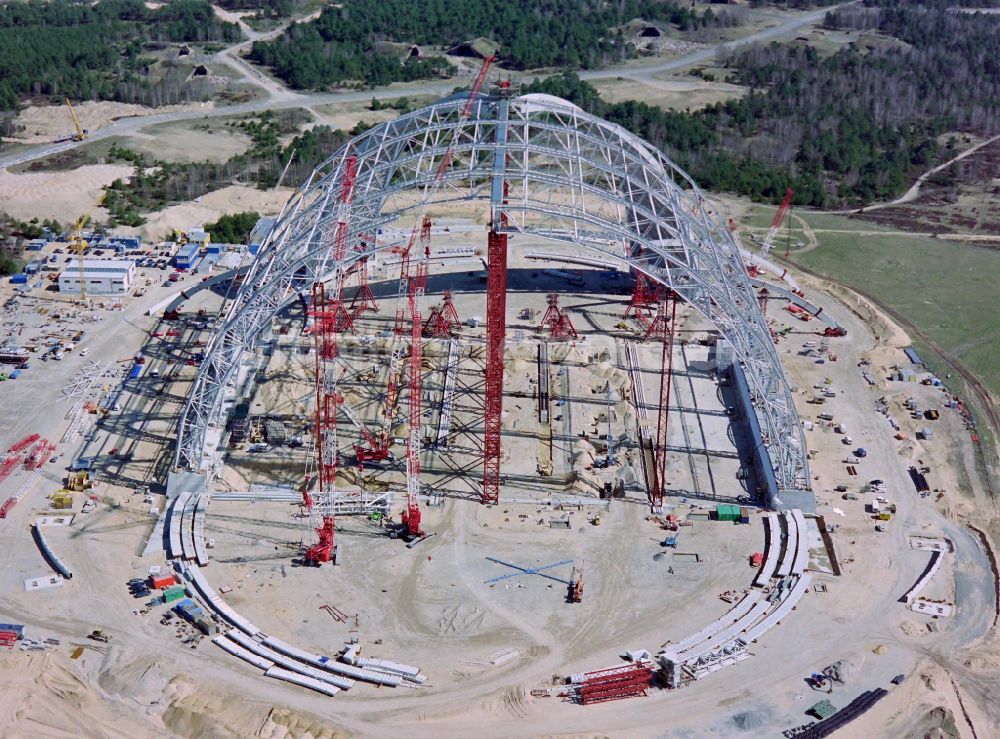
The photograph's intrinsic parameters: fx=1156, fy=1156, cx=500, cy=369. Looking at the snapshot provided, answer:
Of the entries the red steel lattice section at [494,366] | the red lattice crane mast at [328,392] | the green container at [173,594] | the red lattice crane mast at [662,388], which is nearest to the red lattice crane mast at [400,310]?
the red lattice crane mast at [328,392]

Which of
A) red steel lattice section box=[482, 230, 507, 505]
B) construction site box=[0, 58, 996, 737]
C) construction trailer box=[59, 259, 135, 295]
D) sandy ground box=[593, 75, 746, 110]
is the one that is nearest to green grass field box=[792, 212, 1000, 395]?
construction site box=[0, 58, 996, 737]

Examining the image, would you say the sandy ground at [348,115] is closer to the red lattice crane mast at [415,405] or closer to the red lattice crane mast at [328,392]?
the red lattice crane mast at [415,405]

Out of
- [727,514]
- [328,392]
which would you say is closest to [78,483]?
[328,392]

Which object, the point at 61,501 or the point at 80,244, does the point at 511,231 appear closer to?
the point at 61,501

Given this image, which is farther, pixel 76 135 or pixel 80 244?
pixel 76 135

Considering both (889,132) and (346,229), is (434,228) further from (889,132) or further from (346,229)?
(889,132)

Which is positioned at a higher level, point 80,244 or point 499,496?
point 80,244
